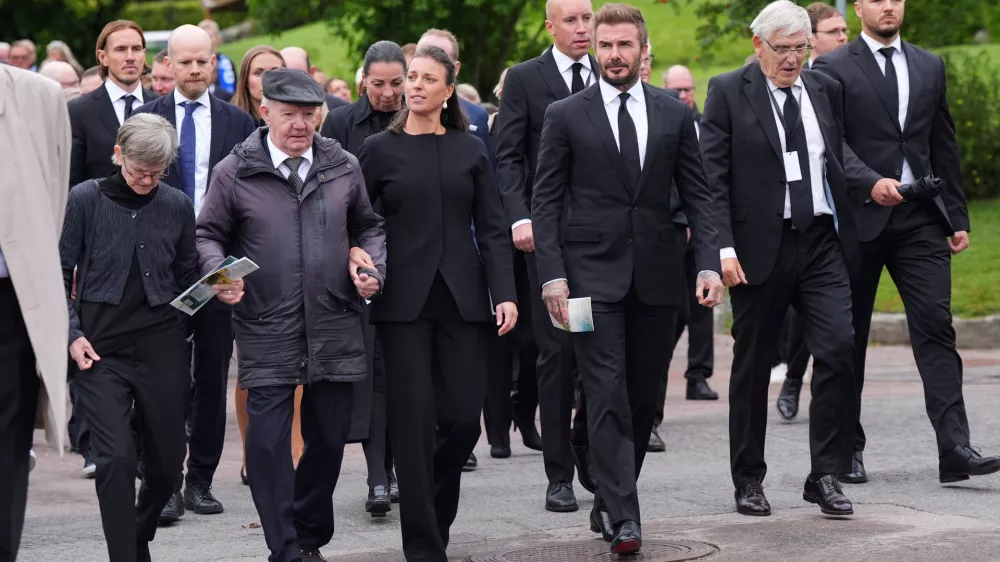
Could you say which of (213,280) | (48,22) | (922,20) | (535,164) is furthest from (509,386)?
(48,22)

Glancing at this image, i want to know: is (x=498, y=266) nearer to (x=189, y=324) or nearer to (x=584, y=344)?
(x=584, y=344)

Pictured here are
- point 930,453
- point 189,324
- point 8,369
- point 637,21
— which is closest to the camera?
point 8,369

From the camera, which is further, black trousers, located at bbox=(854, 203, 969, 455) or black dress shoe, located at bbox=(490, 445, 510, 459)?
black dress shoe, located at bbox=(490, 445, 510, 459)

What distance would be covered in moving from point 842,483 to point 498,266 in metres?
2.53

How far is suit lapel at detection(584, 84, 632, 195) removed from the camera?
7051 mm

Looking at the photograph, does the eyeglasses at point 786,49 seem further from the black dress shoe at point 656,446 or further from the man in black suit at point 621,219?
the black dress shoe at point 656,446

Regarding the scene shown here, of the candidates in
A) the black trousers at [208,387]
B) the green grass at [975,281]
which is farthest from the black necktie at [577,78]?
the green grass at [975,281]

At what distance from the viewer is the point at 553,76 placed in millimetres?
8492

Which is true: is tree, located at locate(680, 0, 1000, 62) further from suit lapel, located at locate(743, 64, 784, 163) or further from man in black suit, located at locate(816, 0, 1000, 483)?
suit lapel, located at locate(743, 64, 784, 163)

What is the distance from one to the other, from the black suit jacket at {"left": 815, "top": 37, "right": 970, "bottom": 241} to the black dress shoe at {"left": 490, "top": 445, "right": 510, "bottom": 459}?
2607 millimetres

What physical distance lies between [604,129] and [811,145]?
1.21 meters

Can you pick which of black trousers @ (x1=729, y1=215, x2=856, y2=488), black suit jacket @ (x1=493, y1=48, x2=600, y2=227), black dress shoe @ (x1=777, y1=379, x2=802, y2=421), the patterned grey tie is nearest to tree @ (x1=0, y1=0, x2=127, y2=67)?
black dress shoe @ (x1=777, y1=379, x2=802, y2=421)

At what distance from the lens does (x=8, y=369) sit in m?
5.64

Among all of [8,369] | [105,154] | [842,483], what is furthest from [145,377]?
[842,483]
